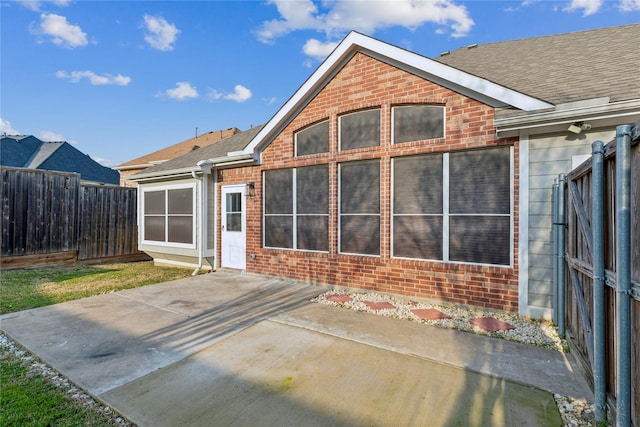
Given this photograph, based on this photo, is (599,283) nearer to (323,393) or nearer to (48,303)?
(323,393)

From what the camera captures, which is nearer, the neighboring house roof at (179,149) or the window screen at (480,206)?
A: the window screen at (480,206)

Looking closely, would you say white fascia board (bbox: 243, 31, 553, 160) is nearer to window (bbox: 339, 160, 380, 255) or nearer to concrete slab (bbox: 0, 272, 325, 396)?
window (bbox: 339, 160, 380, 255)

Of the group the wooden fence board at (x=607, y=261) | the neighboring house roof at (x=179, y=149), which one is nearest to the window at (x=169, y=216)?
the neighboring house roof at (x=179, y=149)

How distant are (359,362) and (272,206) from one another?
4939 mm

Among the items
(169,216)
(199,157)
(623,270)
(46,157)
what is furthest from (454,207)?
(46,157)

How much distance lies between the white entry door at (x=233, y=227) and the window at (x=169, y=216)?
1031mm

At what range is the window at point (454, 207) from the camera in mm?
4863

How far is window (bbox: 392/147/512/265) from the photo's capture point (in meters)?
4.86

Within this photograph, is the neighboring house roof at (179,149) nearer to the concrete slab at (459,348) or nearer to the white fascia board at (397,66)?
the white fascia board at (397,66)

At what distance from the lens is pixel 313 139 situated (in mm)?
6918

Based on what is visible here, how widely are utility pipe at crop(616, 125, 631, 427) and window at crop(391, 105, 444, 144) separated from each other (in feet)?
12.0

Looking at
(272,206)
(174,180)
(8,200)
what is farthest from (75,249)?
(272,206)

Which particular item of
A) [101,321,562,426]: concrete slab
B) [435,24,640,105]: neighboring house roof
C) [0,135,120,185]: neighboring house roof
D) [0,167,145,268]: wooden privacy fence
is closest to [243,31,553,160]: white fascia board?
[435,24,640,105]: neighboring house roof

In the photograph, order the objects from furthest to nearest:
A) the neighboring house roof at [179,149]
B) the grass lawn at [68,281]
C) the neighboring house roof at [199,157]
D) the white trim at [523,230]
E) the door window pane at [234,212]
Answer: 1. the neighboring house roof at [179,149]
2. the neighboring house roof at [199,157]
3. the door window pane at [234,212]
4. the grass lawn at [68,281]
5. the white trim at [523,230]
